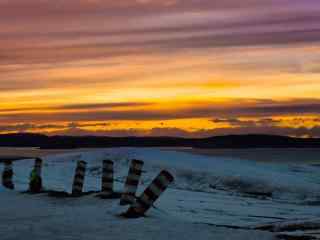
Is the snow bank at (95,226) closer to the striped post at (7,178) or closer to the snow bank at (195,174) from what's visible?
the striped post at (7,178)

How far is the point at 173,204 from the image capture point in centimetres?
1947

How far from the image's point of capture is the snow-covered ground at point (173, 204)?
12.5 m

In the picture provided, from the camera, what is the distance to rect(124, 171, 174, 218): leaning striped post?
48.5ft

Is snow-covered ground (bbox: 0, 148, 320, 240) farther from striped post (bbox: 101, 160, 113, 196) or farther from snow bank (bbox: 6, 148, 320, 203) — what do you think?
striped post (bbox: 101, 160, 113, 196)

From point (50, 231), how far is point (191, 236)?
2.38 m

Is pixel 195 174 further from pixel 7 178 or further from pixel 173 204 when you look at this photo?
pixel 173 204

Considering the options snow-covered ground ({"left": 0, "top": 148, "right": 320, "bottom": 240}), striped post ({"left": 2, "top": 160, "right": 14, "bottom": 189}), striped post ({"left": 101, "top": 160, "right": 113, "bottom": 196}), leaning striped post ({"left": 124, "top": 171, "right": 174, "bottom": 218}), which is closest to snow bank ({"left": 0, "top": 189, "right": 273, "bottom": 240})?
snow-covered ground ({"left": 0, "top": 148, "right": 320, "bottom": 240})

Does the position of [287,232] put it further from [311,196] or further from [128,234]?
[311,196]

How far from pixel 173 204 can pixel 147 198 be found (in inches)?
178

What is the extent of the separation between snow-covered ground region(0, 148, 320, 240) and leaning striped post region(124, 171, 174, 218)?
0.84ft

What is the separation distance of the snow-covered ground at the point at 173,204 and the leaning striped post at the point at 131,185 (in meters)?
0.36

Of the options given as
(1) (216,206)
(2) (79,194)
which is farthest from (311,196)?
(2) (79,194)

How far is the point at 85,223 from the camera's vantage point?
13469mm

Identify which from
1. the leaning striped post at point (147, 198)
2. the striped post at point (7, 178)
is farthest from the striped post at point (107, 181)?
the striped post at point (7, 178)
